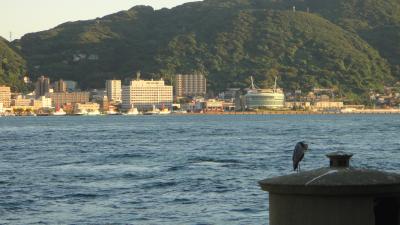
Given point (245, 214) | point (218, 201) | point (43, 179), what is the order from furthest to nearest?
1. point (43, 179)
2. point (218, 201)
3. point (245, 214)

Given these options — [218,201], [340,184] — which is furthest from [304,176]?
[218,201]

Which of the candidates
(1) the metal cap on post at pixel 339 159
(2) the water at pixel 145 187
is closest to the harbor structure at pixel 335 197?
(1) the metal cap on post at pixel 339 159

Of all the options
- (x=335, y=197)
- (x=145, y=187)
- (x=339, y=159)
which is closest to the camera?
(x=335, y=197)

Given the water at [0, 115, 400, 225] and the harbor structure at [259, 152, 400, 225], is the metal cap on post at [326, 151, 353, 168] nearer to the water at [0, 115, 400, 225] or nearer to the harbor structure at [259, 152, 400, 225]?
the harbor structure at [259, 152, 400, 225]

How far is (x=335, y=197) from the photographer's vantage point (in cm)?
578

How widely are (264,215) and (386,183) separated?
16234 mm

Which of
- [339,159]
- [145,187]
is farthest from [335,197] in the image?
[145,187]

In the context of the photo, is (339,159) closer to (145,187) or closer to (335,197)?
(335,197)

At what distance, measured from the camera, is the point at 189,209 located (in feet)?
76.7

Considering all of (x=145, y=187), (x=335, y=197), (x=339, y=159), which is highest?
(x=339, y=159)

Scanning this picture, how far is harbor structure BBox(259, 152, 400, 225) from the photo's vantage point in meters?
5.78

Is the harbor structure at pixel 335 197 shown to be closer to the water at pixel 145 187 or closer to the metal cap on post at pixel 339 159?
the metal cap on post at pixel 339 159

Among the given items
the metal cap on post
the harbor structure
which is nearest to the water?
the metal cap on post

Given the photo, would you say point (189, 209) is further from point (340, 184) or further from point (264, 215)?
point (340, 184)
